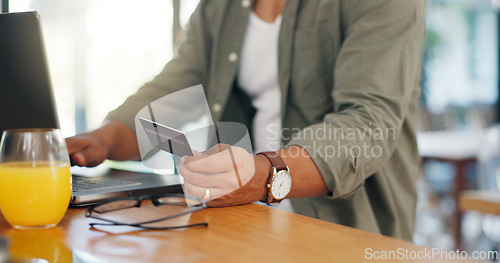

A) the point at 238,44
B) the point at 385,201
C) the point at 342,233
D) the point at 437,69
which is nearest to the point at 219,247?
the point at 342,233

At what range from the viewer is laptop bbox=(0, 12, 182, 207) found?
0.87 metres

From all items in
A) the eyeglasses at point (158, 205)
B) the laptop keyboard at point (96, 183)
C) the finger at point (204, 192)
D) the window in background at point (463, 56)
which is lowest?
the window in background at point (463, 56)

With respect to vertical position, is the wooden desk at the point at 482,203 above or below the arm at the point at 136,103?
below

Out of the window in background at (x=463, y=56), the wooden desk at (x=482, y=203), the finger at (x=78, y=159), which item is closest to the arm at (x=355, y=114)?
the finger at (x=78, y=159)

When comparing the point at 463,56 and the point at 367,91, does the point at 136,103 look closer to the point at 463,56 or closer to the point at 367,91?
the point at 367,91

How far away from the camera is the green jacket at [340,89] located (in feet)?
3.11

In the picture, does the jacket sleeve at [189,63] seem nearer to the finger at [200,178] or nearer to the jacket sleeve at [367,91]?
the jacket sleeve at [367,91]

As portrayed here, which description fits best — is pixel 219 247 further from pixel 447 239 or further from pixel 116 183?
pixel 447 239

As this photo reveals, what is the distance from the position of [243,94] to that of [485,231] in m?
2.81

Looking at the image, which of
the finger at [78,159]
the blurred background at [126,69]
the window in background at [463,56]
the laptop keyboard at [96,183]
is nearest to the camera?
the laptop keyboard at [96,183]

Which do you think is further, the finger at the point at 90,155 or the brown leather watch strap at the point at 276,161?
the finger at the point at 90,155

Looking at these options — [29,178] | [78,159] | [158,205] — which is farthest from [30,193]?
[78,159]

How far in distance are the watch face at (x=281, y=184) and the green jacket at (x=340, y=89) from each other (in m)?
0.08

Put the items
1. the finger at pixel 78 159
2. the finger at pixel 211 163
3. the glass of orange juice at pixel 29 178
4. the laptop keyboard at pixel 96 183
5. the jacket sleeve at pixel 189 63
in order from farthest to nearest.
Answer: the jacket sleeve at pixel 189 63 < the finger at pixel 78 159 < the laptop keyboard at pixel 96 183 < the finger at pixel 211 163 < the glass of orange juice at pixel 29 178
